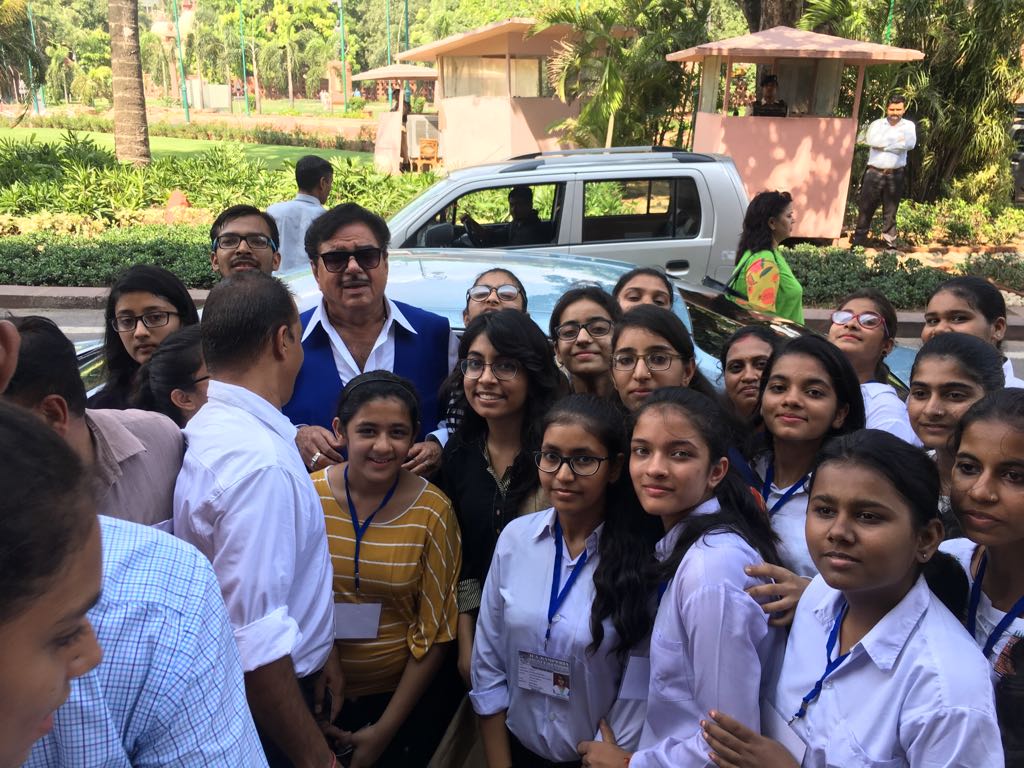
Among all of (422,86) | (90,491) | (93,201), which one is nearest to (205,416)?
(90,491)

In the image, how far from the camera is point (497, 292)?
382cm

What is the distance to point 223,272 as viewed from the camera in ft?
14.0

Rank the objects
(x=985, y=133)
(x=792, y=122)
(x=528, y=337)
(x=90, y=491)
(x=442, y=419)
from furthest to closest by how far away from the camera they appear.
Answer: (x=985, y=133) → (x=792, y=122) → (x=442, y=419) → (x=528, y=337) → (x=90, y=491)

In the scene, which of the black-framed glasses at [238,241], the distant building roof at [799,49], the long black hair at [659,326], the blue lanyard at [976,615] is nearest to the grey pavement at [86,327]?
the black-framed glasses at [238,241]

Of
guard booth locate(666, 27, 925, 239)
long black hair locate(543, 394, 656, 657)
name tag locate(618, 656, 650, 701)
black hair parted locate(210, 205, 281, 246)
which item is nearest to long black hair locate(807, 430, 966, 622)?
long black hair locate(543, 394, 656, 657)

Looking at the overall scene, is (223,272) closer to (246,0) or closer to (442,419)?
(442,419)

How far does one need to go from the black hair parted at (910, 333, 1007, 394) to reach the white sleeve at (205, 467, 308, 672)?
212cm

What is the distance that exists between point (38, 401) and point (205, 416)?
0.36 meters

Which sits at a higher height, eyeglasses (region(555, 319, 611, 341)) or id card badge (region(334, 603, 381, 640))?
eyeglasses (region(555, 319, 611, 341))

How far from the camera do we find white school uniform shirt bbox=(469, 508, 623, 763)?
2381 millimetres

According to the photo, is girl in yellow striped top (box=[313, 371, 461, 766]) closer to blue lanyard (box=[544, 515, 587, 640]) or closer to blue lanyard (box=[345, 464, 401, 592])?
blue lanyard (box=[345, 464, 401, 592])

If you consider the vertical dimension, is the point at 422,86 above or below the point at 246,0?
below

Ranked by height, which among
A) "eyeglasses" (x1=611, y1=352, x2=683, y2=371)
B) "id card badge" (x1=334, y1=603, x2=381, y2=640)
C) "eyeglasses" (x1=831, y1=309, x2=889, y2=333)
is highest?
"eyeglasses" (x1=831, y1=309, x2=889, y2=333)

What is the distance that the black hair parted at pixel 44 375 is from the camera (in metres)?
1.96
